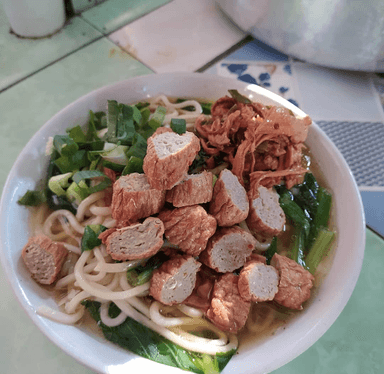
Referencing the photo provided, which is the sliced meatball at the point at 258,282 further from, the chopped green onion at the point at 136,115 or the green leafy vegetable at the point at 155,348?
the chopped green onion at the point at 136,115

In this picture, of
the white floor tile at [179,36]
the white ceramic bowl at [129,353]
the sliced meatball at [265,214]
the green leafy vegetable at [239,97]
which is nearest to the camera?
the white ceramic bowl at [129,353]

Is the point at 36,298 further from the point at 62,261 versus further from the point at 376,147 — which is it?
the point at 376,147

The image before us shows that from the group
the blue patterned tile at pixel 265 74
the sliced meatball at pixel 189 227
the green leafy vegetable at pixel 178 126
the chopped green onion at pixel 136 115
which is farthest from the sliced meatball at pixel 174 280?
the blue patterned tile at pixel 265 74

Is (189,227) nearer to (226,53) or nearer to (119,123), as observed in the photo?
(119,123)

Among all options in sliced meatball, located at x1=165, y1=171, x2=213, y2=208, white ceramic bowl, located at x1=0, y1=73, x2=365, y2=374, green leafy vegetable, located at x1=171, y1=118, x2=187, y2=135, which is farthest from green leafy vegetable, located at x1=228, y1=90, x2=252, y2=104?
sliced meatball, located at x1=165, y1=171, x2=213, y2=208

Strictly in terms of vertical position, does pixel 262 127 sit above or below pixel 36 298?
above

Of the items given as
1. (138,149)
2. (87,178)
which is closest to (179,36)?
(138,149)

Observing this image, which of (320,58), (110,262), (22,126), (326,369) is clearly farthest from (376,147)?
(22,126)

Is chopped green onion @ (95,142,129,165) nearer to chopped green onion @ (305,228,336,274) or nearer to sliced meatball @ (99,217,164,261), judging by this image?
sliced meatball @ (99,217,164,261)
